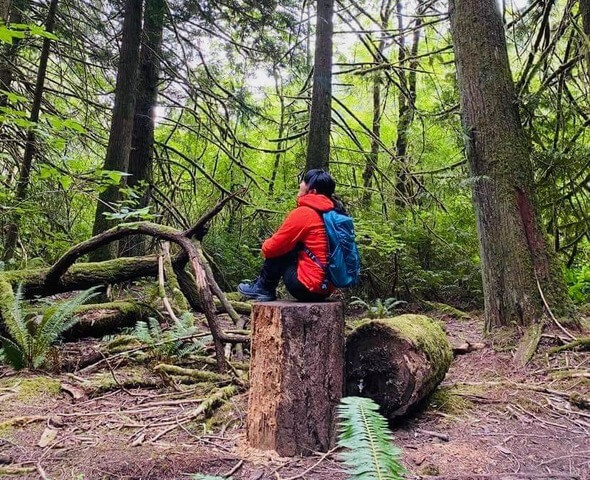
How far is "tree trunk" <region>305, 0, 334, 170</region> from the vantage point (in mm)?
6766

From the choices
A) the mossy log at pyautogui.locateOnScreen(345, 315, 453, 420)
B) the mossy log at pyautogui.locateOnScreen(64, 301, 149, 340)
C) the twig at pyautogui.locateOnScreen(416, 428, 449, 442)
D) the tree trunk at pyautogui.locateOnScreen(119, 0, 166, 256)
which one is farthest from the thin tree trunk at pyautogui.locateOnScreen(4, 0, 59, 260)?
the twig at pyautogui.locateOnScreen(416, 428, 449, 442)

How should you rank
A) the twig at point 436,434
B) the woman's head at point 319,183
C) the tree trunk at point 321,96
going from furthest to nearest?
the tree trunk at point 321,96 → the woman's head at point 319,183 → the twig at point 436,434

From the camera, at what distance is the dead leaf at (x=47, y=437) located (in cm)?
280

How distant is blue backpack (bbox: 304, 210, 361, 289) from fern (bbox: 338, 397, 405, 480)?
4.69ft

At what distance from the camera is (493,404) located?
3.65 meters

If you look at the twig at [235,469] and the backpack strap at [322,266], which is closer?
the twig at [235,469]

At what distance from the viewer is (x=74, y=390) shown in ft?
12.1

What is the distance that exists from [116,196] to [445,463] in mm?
5567

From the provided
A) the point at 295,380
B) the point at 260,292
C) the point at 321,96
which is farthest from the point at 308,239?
the point at 321,96

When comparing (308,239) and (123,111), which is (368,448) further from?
(123,111)

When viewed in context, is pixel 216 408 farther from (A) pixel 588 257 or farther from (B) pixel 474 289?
(A) pixel 588 257

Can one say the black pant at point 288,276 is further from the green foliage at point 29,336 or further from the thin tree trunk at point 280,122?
the thin tree trunk at point 280,122

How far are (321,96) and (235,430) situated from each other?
198 inches

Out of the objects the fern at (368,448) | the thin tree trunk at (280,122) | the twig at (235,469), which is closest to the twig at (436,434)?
the twig at (235,469)
